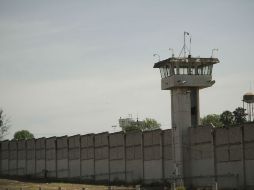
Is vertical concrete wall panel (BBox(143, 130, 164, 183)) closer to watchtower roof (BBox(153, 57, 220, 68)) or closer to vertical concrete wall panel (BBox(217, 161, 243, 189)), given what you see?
watchtower roof (BBox(153, 57, 220, 68))

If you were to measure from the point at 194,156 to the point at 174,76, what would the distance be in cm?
718

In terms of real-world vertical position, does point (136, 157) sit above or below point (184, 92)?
below

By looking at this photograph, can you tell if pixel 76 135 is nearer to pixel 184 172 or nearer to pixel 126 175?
pixel 126 175

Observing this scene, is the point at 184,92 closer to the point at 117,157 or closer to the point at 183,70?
the point at 183,70

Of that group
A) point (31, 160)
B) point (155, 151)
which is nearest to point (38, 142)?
point (31, 160)

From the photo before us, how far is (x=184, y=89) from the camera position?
164 feet

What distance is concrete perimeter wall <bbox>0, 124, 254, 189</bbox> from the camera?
4319 centimetres

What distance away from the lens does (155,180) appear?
5097 centimetres

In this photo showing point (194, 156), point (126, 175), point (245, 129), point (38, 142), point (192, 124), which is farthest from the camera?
point (38, 142)

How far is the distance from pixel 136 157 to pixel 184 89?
854cm

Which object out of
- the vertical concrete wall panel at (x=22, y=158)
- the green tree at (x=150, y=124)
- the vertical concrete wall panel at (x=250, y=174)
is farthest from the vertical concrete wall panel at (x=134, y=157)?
the green tree at (x=150, y=124)

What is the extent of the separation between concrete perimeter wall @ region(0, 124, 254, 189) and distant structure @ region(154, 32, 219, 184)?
71cm

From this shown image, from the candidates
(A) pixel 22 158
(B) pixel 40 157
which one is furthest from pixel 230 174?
(A) pixel 22 158

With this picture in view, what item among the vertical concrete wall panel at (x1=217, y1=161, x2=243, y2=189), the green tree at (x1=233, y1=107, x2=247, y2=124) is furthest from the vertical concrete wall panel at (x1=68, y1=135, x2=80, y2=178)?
the green tree at (x1=233, y1=107, x2=247, y2=124)
